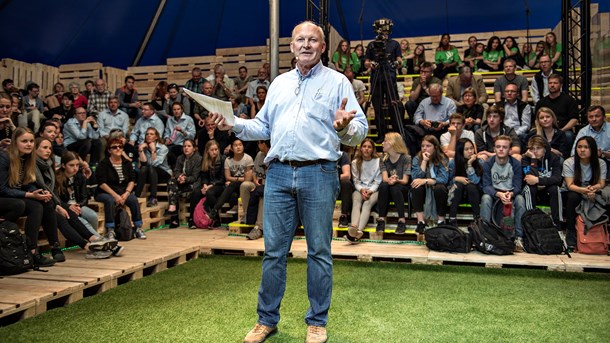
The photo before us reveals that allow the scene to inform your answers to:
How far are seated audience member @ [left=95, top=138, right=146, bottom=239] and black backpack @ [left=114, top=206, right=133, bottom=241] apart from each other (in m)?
0.10

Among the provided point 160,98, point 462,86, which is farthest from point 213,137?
point 462,86

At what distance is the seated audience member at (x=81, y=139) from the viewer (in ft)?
27.6

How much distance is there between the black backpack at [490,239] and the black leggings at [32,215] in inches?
163

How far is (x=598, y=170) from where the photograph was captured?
5602 mm

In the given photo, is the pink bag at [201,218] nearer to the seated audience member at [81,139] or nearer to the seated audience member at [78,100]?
the seated audience member at [81,139]

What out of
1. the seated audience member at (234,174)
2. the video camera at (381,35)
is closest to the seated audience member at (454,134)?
the video camera at (381,35)

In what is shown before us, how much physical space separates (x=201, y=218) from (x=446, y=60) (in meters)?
5.81

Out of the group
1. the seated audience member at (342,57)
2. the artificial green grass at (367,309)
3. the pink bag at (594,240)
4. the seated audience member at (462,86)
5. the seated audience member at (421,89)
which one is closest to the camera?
the artificial green grass at (367,309)

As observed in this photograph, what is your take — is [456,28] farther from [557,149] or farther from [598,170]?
[598,170]

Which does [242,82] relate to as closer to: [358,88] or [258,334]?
[358,88]

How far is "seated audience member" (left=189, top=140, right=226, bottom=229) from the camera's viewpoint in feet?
23.8

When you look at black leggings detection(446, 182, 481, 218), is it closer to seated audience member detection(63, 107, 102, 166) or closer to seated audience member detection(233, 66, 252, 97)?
seated audience member detection(63, 107, 102, 166)

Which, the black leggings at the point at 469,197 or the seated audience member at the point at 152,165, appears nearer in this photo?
the black leggings at the point at 469,197

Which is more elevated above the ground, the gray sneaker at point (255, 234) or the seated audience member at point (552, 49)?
the seated audience member at point (552, 49)
